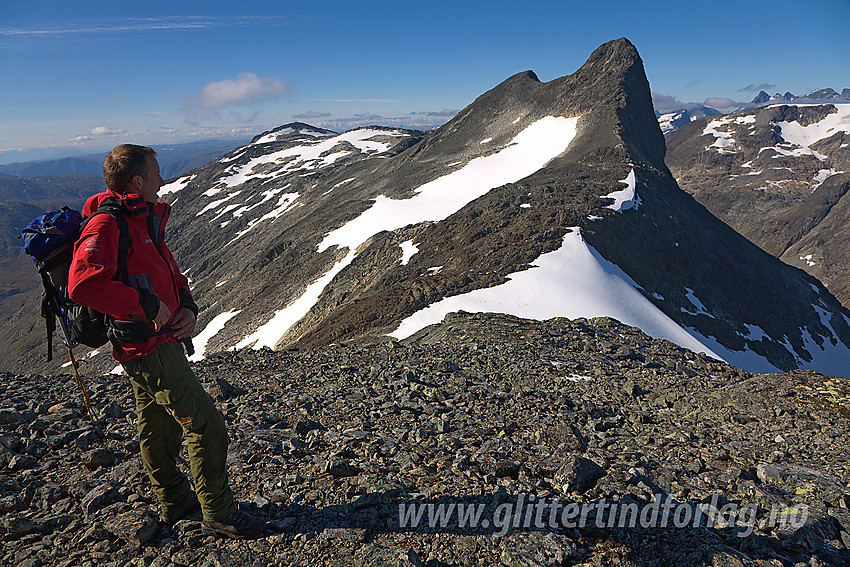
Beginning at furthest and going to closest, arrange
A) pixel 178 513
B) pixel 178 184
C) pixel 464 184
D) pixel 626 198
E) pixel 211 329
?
1. pixel 178 184
2. pixel 464 184
3. pixel 211 329
4. pixel 626 198
5. pixel 178 513

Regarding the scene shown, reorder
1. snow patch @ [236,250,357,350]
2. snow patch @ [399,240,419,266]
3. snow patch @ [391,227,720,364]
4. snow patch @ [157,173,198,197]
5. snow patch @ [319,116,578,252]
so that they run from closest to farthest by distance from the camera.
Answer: snow patch @ [391,227,720,364]
snow patch @ [236,250,357,350]
snow patch @ [399,240,419,266]
snow patch @ [319,116,578,252]
snow patch @ [157,173,198,197]

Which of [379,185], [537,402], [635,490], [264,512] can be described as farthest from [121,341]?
[379,185]

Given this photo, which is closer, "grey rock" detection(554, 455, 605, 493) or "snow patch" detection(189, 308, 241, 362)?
"grey rock" detection(554, 455, 605, 493)

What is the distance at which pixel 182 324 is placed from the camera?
4145mm

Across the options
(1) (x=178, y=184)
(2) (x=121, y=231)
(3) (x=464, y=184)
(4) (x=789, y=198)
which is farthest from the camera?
(4) (x=789, y=198)

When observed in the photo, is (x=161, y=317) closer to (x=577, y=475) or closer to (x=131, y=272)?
(x=131, y=272)

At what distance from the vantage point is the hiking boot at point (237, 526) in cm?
409

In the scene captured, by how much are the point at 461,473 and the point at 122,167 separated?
4.98 metres

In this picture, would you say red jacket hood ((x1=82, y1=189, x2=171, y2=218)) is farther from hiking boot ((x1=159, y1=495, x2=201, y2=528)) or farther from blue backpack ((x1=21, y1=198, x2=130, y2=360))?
hiking boot ((x1=159, y1=495, x2=201, y2=528))

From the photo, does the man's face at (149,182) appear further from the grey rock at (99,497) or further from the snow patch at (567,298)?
the snow patch at (567,298)

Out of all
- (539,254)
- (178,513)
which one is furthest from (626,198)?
(178,513)

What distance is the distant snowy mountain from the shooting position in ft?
78.2

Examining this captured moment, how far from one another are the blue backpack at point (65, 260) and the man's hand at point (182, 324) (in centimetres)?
56

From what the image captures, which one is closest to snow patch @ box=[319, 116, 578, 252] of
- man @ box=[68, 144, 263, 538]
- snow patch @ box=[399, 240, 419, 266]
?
snow patch @ box=[399, 240, 419, 266]
